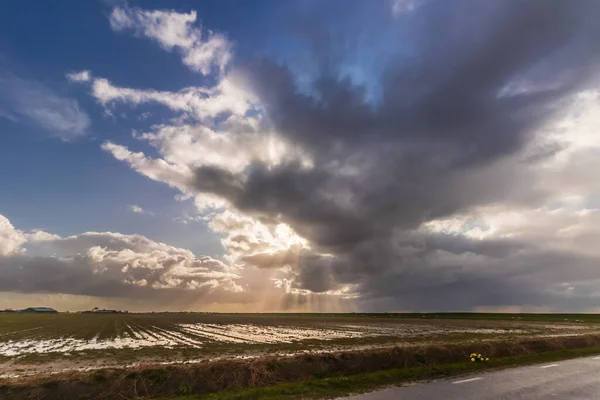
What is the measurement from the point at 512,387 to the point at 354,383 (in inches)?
283

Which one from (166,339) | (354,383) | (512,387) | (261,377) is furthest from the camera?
(166,339)

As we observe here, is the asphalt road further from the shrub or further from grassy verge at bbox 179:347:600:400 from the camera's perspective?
the shrub

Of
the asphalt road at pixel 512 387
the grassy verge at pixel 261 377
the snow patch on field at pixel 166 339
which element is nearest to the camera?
the asphalt road at pixel 512 387

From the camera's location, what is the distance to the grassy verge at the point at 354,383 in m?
16.3

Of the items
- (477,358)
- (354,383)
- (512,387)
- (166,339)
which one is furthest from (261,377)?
(166,339)

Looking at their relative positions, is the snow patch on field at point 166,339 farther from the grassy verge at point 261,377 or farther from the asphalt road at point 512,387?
the asphalt road at point 512,387

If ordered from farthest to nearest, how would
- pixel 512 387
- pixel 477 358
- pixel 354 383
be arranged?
pixel 477 358 → pixel 354 383 → pixel 512 387

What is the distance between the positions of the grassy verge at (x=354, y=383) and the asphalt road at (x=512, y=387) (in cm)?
133

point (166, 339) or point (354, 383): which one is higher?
point (354, 383)

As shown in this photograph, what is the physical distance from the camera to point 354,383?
1873 centimetres

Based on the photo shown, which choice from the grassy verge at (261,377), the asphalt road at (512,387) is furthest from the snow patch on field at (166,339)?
the asphalt road at (512,387)

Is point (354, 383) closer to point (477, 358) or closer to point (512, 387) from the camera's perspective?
point (512, 387)

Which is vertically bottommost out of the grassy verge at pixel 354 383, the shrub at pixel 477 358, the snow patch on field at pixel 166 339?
the snow patch on field at pixel 166 339

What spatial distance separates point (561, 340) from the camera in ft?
118
